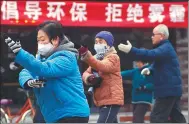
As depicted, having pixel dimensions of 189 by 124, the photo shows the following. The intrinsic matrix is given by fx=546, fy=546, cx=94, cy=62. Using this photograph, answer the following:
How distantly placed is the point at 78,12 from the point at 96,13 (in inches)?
13.2

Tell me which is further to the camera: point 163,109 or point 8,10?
point 8,10

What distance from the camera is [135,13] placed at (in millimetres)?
10172

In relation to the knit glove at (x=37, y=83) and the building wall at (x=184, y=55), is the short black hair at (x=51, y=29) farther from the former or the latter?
the building wall at (x=184, y=55)

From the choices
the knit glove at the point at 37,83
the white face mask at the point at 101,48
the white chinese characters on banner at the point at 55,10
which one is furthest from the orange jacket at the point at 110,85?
the white chinese characters on banner at the point at 55,10

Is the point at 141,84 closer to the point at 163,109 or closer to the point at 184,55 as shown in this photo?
the point at 163,109

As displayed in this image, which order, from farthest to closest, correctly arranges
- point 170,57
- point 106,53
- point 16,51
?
1. point 170,57
2. point 106,53
3. point 16,51

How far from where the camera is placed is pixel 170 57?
7.83 meters

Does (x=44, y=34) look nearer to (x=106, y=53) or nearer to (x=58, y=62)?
(x=58, y=62)

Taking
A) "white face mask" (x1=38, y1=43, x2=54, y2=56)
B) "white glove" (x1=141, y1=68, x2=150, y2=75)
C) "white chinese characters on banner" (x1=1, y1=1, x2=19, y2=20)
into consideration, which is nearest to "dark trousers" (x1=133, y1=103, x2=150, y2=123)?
"white glove" (x1=141, y1=68, x2=150, y2=75)

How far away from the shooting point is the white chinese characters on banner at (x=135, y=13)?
10148mm

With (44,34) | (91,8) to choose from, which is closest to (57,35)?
(44,34)

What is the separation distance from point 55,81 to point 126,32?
7.23 meters

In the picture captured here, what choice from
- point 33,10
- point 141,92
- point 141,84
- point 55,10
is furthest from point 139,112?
point 33,10

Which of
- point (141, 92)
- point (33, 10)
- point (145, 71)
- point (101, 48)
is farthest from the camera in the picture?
point (33, 10)
